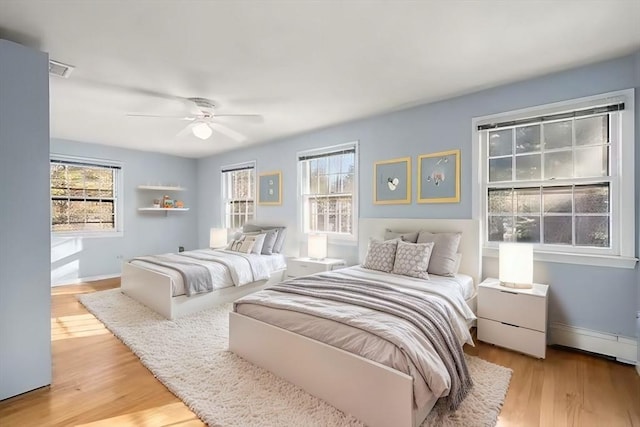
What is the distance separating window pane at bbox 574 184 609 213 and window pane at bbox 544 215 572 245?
0.45 feet

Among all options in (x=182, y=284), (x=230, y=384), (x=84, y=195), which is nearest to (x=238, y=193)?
(x=84, y=195)

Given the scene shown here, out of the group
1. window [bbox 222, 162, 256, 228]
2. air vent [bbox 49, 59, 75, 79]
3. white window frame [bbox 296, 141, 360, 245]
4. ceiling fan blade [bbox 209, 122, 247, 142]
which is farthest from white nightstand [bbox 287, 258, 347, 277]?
air vent [bbox 49, 59, 75, 79]

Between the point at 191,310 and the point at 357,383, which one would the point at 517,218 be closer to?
the point at 357,383

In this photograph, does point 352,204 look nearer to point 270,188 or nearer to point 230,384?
point 270,188

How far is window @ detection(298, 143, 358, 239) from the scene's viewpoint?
4348 millimetres

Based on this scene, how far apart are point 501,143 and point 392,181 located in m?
1.22

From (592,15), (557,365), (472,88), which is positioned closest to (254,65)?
(472,88)

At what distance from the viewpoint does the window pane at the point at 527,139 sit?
2.97m

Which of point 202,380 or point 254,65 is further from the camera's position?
point 254,65

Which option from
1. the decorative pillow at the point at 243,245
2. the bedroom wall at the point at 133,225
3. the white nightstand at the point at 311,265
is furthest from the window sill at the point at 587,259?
the bedroom wall at the point at 133,225

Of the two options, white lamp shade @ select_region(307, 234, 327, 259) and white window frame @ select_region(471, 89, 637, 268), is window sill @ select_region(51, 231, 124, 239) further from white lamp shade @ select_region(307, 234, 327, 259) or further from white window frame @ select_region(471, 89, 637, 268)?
white window frame @ select_region(471, 89, 637, 268)

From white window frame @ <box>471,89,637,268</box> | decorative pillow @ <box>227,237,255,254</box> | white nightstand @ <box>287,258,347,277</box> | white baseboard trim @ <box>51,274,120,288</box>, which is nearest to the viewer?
white window frame @ <box>471,89,637,268</box>

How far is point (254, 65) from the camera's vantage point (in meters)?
2.63

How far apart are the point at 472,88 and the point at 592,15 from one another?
1.17m
